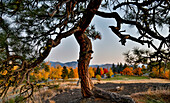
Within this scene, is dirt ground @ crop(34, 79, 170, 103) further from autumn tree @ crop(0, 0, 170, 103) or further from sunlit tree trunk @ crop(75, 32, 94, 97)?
autumn tree @ crop(0, 0, 170, 103)

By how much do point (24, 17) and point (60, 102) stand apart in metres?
3.48

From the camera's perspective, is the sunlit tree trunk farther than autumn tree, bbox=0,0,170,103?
Yes

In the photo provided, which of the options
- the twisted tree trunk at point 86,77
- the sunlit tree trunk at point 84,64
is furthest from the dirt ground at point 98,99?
the sunlit tree trunk at point 84,64

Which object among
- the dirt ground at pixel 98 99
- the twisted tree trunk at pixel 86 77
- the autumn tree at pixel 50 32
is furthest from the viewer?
the dirt ground at pixel 98 99

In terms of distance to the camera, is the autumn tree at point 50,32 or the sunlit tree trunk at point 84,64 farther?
the sunlit tree trunk at point 84,64

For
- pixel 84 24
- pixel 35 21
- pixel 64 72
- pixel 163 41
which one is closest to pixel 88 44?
pixel 84 24

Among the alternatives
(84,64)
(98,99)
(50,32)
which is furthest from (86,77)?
(50,32)

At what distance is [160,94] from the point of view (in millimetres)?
3600

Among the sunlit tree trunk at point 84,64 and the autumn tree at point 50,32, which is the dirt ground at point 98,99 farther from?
the autumn tree at point 50,32

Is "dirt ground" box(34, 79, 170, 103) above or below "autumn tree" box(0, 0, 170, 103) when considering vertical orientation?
below

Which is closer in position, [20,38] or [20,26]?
[20,38]

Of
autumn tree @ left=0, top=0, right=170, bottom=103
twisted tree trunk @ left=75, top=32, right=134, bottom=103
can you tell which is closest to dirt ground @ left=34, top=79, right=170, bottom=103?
twisted tree trunk @ left=75, top=32, right=134, bottom=103

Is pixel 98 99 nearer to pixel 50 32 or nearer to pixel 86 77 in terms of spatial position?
pixel 86 77

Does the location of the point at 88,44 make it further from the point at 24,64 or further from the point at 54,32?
the point at 24,64
